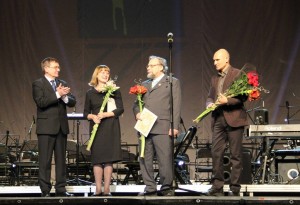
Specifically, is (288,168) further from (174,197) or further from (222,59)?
(174,197)

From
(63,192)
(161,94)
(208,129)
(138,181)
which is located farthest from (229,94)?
(208,129)

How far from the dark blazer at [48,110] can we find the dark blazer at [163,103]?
101 cm

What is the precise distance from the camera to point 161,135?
700 cm

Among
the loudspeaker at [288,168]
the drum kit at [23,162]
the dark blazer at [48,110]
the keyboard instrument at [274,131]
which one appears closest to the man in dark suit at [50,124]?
the dark blazer at [48,110]

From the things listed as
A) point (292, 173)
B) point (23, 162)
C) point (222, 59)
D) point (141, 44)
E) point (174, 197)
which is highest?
point (141, 44)

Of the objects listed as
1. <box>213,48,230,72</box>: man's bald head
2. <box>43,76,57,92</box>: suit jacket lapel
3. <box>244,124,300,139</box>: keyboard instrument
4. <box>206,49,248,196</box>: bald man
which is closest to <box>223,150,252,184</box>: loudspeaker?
<box>244,124,300,139</box>: keyboard instrument

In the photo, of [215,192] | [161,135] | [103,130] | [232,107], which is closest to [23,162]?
[103,130]

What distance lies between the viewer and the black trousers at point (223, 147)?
21.7 feet

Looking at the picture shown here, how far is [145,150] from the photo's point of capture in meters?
7.05

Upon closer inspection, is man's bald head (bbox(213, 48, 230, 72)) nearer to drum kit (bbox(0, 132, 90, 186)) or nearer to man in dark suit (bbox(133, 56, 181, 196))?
man in dark suit (bbox(133, 56, 181, 196))

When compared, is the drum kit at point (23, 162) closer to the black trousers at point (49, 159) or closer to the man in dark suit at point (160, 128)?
the black trousers at point (49, 159)

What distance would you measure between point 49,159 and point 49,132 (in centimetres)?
33

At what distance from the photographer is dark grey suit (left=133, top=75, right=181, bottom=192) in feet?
22.8

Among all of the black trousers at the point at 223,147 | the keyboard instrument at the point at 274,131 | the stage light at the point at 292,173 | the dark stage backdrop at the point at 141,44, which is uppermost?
the dark stage backdrop at the point at 141,44
